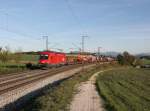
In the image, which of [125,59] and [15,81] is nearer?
[15,81]

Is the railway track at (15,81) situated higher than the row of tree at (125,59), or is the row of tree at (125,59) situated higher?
the row of tree at (125,59)

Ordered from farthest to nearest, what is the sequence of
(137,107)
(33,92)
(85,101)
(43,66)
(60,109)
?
(43,66), (33,92), (85,101), (137,107), (60,109)

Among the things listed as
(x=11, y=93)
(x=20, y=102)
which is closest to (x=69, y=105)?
(x=20, y=102)

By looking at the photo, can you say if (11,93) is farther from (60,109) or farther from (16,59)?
(16,59)

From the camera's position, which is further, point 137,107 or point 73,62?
point 73,62

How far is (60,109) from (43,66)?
146 ft

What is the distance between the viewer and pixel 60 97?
738 inches

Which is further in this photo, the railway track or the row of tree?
the row of tree

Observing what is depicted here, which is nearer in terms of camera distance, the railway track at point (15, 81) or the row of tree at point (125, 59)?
the railway track at point (15, 81)

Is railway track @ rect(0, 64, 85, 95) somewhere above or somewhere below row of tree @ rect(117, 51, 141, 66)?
below

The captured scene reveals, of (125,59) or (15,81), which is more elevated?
(125,59)

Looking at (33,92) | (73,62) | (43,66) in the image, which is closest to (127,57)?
(73,62)

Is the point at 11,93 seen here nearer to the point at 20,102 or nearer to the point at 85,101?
the point at 20,102

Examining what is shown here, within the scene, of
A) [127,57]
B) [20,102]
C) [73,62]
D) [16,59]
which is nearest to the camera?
[20,102]
